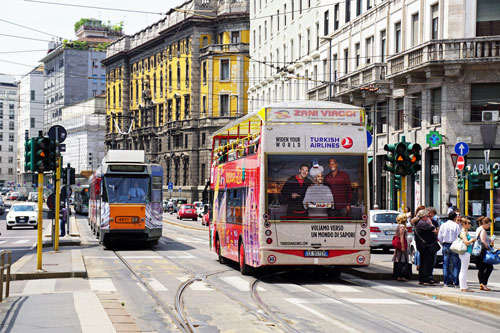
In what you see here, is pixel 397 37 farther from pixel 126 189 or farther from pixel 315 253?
pixel 315 253

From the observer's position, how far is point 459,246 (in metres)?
17.4

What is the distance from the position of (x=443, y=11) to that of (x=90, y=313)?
96.4ft

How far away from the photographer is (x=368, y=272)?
20219mm

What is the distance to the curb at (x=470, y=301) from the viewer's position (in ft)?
46.4

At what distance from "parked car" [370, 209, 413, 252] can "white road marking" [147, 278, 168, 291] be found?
11.3 metres

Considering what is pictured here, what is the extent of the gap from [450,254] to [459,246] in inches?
36.5

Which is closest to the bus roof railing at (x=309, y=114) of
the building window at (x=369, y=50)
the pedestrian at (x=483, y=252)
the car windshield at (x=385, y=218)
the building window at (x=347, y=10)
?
the pedestrian at (x=483, y=252)

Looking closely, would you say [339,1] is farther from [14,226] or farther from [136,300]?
[136,300]

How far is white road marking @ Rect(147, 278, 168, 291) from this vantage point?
17359 millimetres

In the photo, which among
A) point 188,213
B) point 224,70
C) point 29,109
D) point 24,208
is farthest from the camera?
point 29,109

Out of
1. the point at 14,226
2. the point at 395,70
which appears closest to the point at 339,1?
the point at 395,70

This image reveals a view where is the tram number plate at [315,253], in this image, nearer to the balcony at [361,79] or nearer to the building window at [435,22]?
the building window at [435,22]

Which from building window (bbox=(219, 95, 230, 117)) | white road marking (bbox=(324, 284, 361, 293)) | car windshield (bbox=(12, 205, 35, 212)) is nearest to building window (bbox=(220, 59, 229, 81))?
building window (bbox=(219, 95, 230, 117))

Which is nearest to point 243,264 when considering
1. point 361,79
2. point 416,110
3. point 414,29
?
point 416,110
